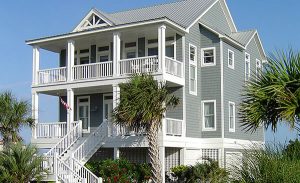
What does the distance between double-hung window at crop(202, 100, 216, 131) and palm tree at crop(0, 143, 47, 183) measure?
10395mm

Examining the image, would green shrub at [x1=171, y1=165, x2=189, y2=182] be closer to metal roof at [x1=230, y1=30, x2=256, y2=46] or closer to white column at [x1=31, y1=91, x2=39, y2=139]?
white column at [x1=31, y1=91, x2=39, y2=139]

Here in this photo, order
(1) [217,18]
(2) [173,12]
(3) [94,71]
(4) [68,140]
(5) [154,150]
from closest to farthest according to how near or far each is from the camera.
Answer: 1. (5) [154,150]
2. (4) [68,140]
3. (3) [94,71]
4. (2) [173,12]
5. (1) [217,18]

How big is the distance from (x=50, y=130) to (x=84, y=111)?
3012 millimetres

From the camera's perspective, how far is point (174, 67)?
26.8 meters

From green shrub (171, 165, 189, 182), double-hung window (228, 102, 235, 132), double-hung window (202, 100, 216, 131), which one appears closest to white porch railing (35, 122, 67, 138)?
green shrub (171, 165, 189, 182)

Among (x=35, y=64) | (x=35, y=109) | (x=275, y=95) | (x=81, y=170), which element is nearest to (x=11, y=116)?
(x=35, y=109)

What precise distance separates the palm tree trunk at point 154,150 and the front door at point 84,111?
28.4 ft

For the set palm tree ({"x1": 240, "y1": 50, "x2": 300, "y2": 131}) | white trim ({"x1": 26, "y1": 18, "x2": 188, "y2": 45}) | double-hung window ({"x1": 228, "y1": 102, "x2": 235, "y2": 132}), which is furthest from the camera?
double-hung window ({"x1": 228, "y1": 102, "x2": 235, "y2": 132})

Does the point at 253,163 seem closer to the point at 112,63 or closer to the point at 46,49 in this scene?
the point at 112,63

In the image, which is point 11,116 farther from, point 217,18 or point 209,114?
point 217,18

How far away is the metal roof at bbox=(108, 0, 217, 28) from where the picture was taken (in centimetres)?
2955

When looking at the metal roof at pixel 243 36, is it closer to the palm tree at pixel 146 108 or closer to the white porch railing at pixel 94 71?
the white porch railing at pixel 94 71

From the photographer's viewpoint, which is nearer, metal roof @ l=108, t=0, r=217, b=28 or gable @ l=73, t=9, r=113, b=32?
gable @ l=73, t=9, r=113, b=32

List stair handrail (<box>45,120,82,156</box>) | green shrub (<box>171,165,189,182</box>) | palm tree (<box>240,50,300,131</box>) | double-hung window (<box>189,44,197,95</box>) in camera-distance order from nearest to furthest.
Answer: palm tree (<box>240,50,300,131</box>) < green shrub (<box>171,165,189,182</box>) < stair handrail (<box>45,120,82,156</box>) < double-hung window (<box>189,44,197,95</box>)
